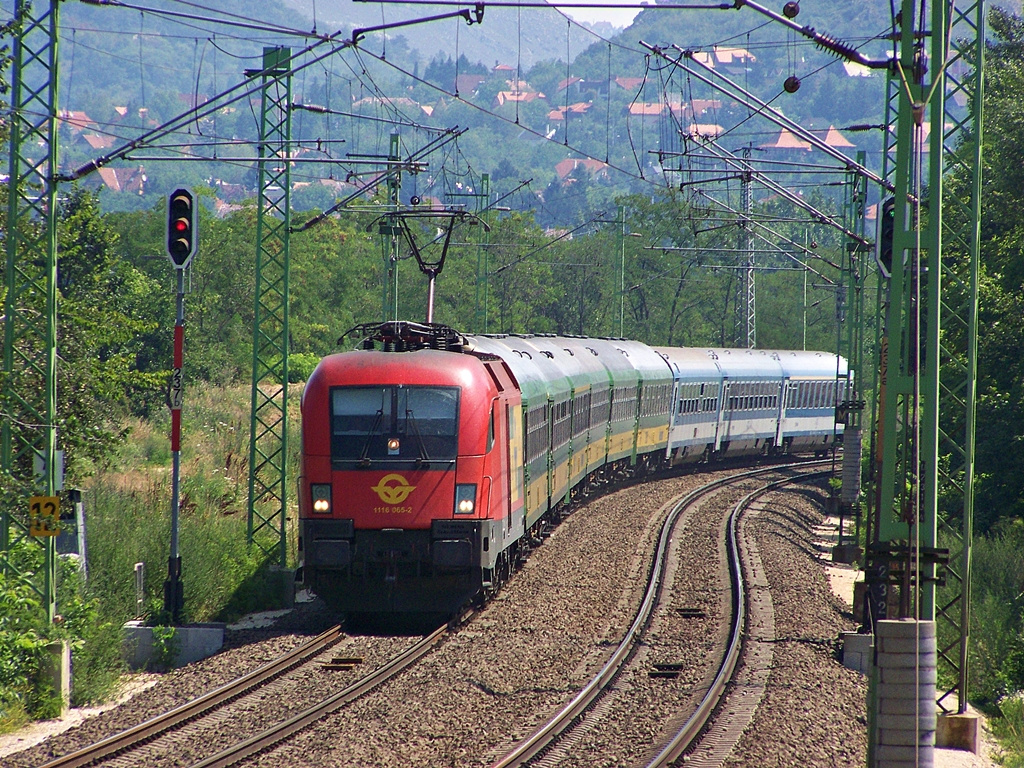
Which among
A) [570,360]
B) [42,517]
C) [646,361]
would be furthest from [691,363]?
[42,517]

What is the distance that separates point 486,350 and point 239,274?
3673 cm

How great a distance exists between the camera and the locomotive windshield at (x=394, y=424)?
14398 millimetres

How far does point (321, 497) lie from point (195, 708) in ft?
11.4

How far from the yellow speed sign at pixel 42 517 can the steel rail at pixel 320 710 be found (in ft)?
10.3

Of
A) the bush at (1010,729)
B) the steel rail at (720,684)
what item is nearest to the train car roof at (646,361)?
the steel rail at (720,684)

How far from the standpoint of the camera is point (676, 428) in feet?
120

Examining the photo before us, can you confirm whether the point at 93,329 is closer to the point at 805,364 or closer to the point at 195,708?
the point at 195,708

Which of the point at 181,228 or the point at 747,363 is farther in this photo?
the point at 747,363

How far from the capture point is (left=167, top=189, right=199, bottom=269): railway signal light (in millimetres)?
14406

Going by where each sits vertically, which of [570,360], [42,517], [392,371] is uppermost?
A: [570,360]

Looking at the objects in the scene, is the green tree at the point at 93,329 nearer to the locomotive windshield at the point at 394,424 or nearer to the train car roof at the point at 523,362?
the locomotive windshield at the point at 394,424

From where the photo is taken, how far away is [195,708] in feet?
37.3

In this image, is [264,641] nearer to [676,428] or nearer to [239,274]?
[676,428]

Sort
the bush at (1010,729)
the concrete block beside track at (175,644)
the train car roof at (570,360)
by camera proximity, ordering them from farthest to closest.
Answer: the train car roof at (570,360), the concrete block beside track at (175,644), the bush at (1010,729)
